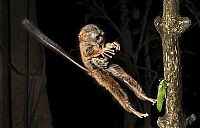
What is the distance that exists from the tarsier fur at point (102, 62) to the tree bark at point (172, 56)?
0.18ft

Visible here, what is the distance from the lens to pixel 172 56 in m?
0.93

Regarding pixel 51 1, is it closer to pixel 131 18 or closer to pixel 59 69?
pixel 59 69

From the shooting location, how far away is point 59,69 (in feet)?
8.68

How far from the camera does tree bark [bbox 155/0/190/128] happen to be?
3.05 ft

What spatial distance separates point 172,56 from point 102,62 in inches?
4.8

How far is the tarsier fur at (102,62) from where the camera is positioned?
92 centimetres

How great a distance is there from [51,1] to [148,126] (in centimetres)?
77

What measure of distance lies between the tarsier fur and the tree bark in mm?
54

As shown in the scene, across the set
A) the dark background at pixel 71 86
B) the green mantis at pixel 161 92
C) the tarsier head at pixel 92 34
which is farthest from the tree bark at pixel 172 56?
the dark background at pixel 71 86

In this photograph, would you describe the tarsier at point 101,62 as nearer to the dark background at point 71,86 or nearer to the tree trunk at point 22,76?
the tree trunk at point 22,76

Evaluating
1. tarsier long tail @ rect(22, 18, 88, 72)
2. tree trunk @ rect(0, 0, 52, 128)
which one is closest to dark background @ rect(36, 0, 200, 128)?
tree trunk @ rect(0, 0, 52, 128)

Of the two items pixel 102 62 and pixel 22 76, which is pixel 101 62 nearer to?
pixel 102 62

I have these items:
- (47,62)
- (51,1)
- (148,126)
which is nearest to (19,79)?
(47,62)

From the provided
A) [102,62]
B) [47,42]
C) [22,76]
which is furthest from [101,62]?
[22,76]
